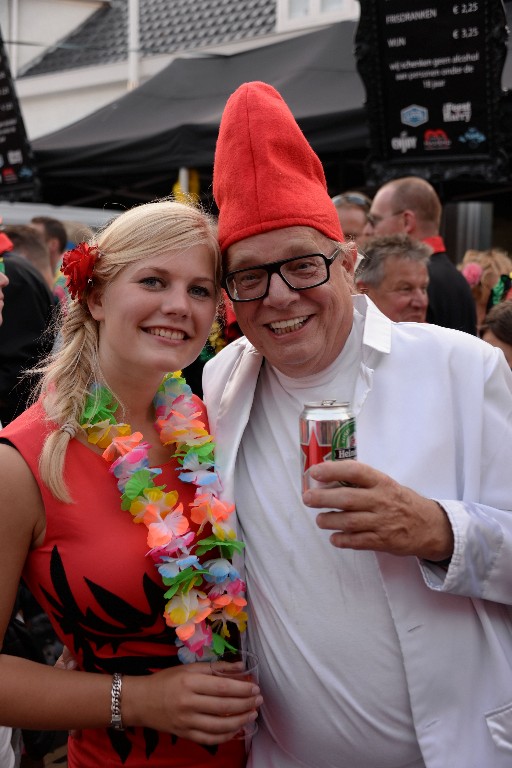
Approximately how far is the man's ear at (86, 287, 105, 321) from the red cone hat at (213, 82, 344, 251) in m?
0.32

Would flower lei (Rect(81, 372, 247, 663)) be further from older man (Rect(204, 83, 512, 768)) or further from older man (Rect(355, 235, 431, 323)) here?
older man (Rect(355, 235, 431, 323))

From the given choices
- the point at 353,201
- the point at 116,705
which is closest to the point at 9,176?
the point at 353,201

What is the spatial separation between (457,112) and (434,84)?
213mm

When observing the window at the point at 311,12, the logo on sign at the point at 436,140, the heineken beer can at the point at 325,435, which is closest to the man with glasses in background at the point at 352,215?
the logo on sign at the point at 436,140

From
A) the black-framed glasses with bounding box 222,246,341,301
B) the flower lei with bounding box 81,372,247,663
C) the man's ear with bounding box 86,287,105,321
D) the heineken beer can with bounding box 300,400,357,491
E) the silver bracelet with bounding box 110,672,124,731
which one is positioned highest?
the black-framed glasses with bounding box 222,246,341,301

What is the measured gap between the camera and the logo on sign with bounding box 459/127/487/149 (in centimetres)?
455

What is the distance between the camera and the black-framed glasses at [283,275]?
6.77 feet

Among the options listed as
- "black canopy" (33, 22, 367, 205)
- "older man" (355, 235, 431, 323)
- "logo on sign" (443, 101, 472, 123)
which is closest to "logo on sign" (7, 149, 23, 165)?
"black canopy" (33, 22, 367, 205)

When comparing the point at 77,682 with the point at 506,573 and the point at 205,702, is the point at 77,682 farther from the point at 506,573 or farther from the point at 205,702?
the point at 506,573

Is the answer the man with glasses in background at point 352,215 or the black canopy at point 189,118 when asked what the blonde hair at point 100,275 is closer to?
the man with glasses in background at point 352,215

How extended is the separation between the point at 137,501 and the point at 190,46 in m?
10.6

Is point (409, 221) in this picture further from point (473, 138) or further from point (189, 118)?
point (189, 118)

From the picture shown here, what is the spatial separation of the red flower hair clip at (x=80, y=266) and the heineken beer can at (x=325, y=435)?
72 cm

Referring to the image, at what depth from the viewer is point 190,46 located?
1152 cm
